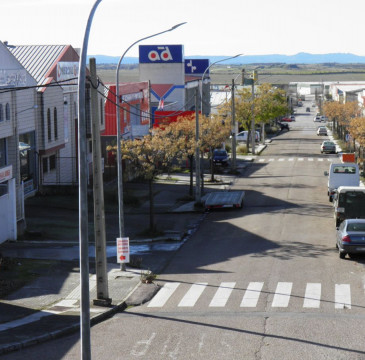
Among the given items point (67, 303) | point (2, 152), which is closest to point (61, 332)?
point (67, 303)

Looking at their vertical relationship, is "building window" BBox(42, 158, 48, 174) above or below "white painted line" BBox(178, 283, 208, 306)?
above

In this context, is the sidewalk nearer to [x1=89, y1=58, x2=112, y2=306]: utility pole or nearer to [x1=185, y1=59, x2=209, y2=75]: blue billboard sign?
[x1=89, y1=58, x2=112, y2=306]: utility pole

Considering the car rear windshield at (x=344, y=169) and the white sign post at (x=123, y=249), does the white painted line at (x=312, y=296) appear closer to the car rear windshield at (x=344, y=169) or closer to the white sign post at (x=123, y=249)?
the white sign post at (x=123, y=249)

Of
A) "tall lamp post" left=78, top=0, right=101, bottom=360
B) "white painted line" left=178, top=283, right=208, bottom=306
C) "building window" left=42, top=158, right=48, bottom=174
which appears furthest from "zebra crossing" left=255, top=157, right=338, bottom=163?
"tall lamp post" left=78, top=0, right=101, bottom=360

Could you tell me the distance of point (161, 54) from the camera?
81625mm

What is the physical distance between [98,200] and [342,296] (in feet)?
25.0

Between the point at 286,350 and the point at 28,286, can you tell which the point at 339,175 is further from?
the point at 286,350

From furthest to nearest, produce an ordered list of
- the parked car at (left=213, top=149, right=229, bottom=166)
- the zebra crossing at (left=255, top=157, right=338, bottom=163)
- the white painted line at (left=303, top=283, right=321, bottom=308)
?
1. the zebra crossing at (left=255, top=157, right=338, bottom=163)
2. the parked car at (left=213, top=149, right=229, bottom=166)
3. the white painted line at (left=303, top=283, right=321, bottom=308)

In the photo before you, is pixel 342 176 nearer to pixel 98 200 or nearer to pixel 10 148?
pixel 10 148

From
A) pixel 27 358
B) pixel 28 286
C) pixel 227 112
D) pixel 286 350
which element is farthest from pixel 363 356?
pixel 227 112

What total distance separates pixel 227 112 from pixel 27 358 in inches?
2498

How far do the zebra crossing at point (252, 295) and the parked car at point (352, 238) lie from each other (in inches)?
151

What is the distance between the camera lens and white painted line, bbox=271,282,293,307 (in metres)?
22.0

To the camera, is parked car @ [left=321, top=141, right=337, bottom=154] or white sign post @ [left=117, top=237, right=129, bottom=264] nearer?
white sign post @ [left=117, top=237, right=129, bottom=264]
